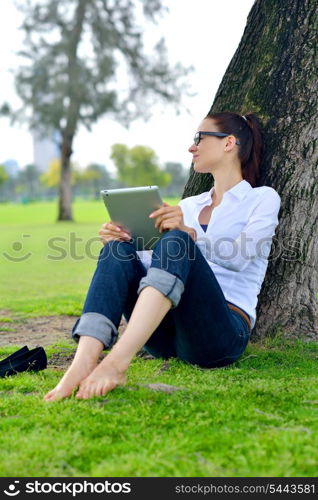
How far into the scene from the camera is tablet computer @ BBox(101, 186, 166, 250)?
3.22 m

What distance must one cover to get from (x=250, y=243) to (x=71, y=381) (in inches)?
46.2

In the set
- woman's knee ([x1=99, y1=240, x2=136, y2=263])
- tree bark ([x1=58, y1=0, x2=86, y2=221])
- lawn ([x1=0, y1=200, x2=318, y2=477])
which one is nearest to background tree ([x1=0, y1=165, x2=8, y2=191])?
tree bark ([x1=58, y1=0, x2=86, y2=221])

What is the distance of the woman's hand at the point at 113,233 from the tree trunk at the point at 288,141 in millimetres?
1119

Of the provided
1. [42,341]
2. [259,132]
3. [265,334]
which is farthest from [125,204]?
[42,341]

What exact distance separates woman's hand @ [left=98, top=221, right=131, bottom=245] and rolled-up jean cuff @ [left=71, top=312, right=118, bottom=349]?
54 centimetres

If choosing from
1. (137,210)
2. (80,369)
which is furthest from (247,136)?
(80,369)

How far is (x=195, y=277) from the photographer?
3.11 metres

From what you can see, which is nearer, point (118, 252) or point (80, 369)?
point (80, 369)

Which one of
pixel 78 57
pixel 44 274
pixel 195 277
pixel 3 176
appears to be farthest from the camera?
pixel 3 176

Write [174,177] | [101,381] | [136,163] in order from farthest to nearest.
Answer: [174,177] → [136,163] → [101,381]

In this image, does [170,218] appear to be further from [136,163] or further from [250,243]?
[136,163]

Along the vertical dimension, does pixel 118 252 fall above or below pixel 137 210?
below

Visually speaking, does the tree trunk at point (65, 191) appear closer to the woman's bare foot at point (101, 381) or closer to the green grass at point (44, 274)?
the green grass at point (44, 274)

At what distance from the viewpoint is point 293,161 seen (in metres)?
4.12
